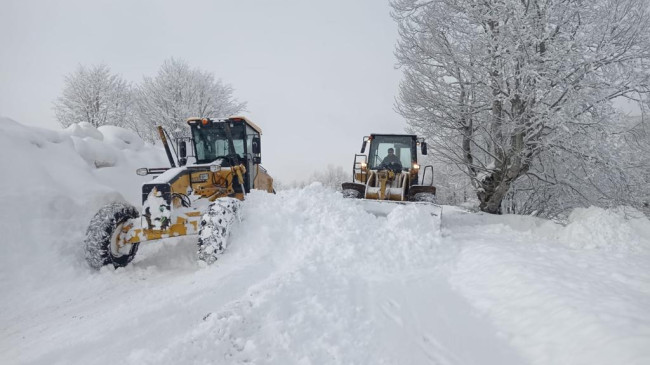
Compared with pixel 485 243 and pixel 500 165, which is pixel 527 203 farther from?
pixel 485 243

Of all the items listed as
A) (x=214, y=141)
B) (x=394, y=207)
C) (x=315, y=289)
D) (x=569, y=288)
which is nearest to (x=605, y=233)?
(x=569, y=288)

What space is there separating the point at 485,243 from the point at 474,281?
1764 millimetres

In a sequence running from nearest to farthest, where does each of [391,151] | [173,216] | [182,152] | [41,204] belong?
[173,216] < [41,204] < [182,152] < [391,151]

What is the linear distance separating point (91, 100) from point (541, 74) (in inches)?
1210

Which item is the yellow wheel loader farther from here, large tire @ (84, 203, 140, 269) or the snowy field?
large tire @ (84, 203, 140, 269)

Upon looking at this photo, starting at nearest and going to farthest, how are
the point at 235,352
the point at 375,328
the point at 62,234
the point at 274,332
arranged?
the point at 235,352 < the point at 274,332 < the point at 375,328 < the point at 62,234

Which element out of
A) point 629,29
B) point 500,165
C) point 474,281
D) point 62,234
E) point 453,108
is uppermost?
point 629,29

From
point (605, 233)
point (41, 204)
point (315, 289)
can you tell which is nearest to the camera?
point (315, 289)

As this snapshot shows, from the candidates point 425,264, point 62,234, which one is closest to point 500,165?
point 425,264

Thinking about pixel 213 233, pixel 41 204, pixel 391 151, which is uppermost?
pixel 391 151

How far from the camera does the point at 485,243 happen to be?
20.5ft

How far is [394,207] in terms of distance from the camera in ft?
23.1

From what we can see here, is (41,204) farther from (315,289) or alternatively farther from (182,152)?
(315,289)

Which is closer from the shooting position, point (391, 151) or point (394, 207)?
point (394, 207)
